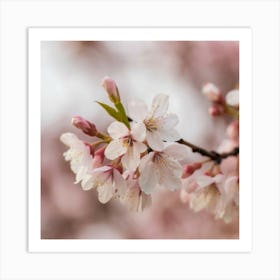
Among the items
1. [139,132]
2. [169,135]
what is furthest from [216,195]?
[139,132]

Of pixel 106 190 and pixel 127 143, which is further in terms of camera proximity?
pixel 106 190

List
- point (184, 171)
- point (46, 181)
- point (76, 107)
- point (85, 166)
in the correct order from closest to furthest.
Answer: point (85, 166), point (184, 171), point (76, 107), point (46, 181)

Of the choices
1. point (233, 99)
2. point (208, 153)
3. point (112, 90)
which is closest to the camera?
point (112, 90)

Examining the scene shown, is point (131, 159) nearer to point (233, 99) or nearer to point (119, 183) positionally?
point (119, 183)

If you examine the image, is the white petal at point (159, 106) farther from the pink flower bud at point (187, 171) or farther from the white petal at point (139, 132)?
the pink flower bud at point (187, 171)
